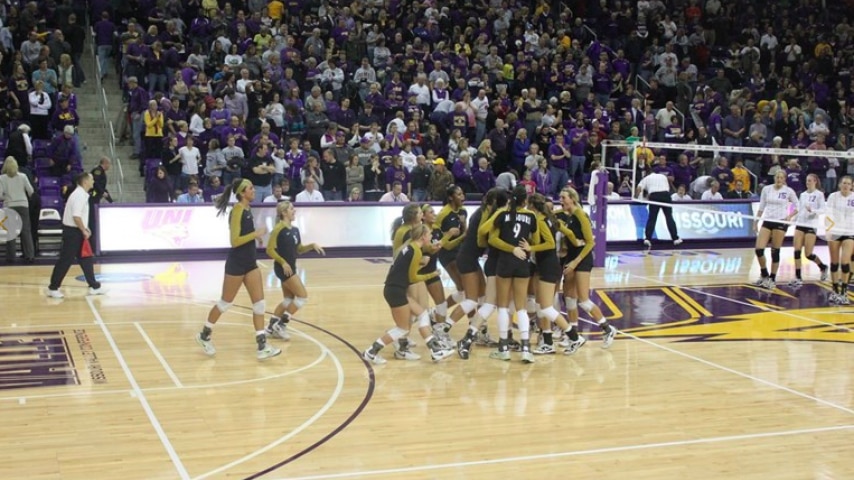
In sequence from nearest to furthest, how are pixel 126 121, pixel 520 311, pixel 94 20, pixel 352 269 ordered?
1. pixel 520 311
2. pixel 352 269
3. pixel 126 121
4. pixel 94 20

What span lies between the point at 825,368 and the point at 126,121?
1834 cm

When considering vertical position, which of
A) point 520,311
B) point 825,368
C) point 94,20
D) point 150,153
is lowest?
point 825,368

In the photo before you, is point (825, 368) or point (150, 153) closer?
point (825, 368)

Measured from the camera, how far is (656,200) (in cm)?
2311

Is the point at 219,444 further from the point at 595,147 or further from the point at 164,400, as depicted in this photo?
the point at 595,147

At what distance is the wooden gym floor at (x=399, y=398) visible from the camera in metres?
8.95

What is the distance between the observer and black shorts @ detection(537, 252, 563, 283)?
1257 cm

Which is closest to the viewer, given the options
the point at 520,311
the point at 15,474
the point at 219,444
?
the point at 15,474

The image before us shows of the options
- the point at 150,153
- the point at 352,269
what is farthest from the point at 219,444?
the point at 150,153

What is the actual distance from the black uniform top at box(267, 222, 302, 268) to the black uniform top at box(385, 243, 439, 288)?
5.55 ft

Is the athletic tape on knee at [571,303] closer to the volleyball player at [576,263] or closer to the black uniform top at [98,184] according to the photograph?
the volleyball player at [576,263]

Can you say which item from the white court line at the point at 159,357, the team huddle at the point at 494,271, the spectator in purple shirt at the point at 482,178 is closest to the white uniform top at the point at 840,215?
the team huddle at the point at 494,271

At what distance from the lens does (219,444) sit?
A: 365 inches

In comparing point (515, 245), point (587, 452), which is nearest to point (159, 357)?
point (515, 245)
